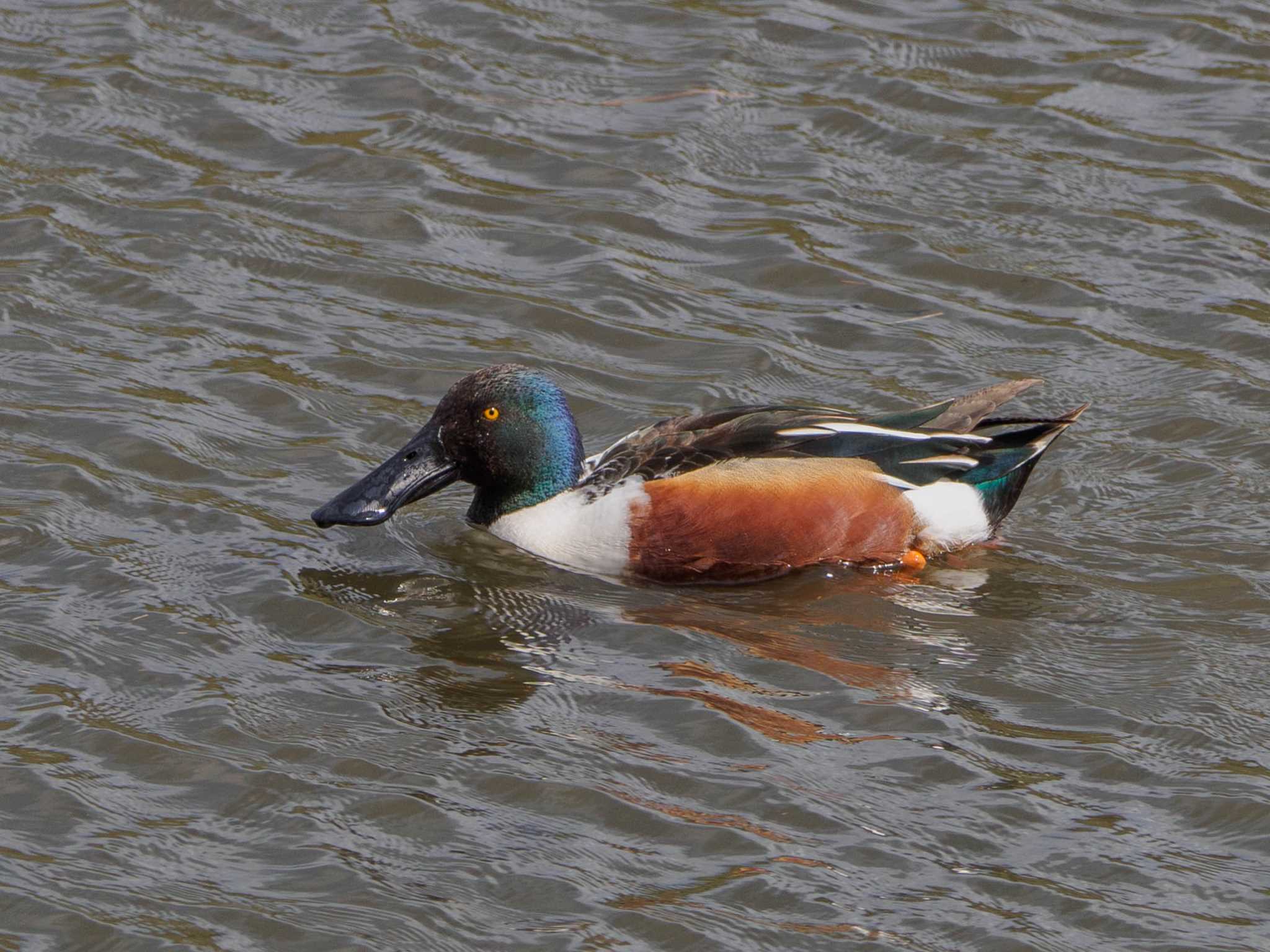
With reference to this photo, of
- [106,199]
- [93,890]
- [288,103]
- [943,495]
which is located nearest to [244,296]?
[106,199]

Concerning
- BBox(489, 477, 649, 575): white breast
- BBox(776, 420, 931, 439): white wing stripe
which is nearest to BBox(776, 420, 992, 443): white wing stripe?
BBox(776, 420, 931, 439): white wing stripe

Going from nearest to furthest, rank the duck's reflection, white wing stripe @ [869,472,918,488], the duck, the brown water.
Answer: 1. the brown water
2. the duck's reflection
3. the duck
4. white wing stripe @ [869,472,918,488]

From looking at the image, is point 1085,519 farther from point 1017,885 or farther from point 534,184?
point 534,184

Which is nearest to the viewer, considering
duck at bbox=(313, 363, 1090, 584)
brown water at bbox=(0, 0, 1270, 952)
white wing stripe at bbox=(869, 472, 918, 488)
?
brown water at bbox=(0, 0, 1270, 952)

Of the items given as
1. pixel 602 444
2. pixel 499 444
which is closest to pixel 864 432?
pixel 602 444

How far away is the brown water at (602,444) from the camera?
529 cm

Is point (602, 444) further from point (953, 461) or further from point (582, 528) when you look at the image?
point (953, 461)

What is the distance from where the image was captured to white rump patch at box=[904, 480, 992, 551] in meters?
7.41

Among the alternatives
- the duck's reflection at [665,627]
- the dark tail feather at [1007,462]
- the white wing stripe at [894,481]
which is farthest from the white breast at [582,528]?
the dark tail feather at [1007,462]

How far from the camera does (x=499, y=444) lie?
294 inches

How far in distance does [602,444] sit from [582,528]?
872 millimetres

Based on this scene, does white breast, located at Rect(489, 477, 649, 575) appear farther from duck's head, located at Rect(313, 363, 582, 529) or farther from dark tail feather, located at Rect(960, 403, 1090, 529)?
dark tail feather, located at Rect(960, 403, 1090, 529)

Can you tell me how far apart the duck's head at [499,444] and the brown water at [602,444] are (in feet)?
0.83

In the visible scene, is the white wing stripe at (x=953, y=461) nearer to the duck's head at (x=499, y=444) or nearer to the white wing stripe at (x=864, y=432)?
the white wing stripe at (x=864, y=432)
